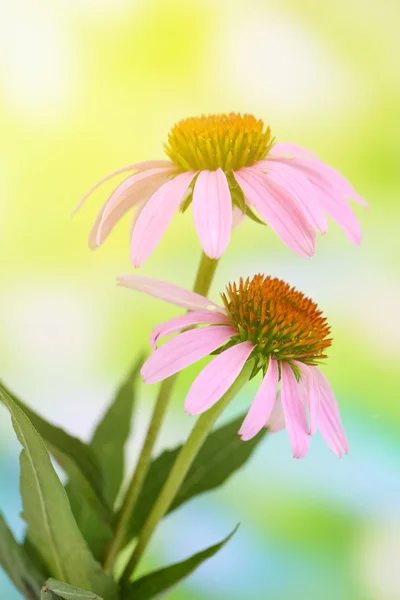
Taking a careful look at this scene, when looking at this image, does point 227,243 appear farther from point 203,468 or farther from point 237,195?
point 203,468

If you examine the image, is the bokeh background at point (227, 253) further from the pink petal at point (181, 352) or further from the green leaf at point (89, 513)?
the pink petal at point (181, 352)

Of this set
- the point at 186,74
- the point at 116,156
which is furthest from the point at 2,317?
the point at 186,74

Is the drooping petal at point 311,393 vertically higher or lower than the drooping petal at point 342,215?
lower

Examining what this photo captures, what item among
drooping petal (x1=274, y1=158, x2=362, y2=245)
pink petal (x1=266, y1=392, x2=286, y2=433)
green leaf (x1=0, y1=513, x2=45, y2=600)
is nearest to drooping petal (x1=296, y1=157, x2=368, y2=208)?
drooping petal (x1=274, y1=158, x2=362, y2=245)

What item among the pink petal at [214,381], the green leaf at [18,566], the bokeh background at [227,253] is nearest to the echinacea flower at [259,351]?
the pink petal at [214,381]

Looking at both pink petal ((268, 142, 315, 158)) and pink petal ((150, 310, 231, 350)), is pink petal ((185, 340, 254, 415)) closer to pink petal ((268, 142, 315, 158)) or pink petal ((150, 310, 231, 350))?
pink petal ((150, 310, 231, 350))

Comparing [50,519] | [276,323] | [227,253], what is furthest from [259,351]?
[227,253]
